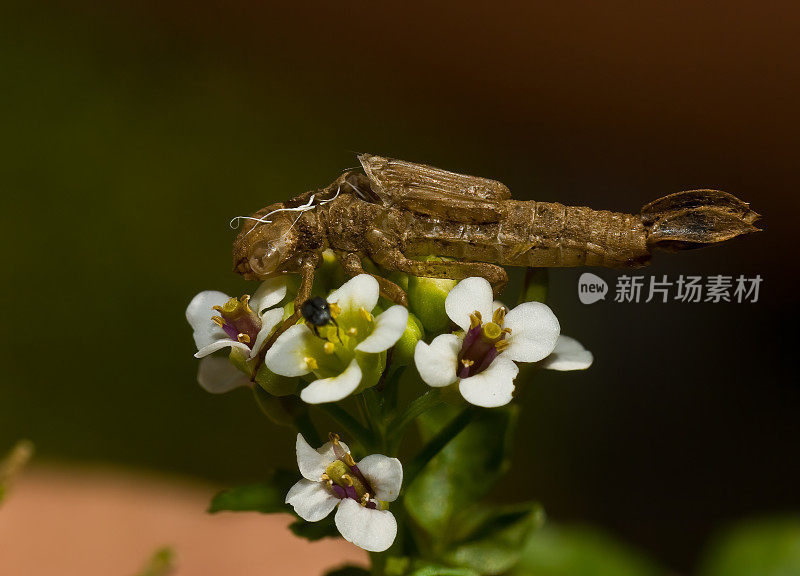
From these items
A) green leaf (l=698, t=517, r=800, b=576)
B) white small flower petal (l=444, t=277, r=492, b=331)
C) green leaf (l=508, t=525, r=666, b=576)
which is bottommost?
green leaf (l=508, t=525, r=666, b=576)

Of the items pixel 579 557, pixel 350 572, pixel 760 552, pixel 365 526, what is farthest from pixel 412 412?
pixel 760 552

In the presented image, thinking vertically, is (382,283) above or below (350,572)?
above

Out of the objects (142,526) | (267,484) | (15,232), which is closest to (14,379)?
(15,232)

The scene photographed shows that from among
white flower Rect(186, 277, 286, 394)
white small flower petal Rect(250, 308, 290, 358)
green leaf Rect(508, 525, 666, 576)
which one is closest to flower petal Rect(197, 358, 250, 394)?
white flower Rect(186, 277, 286, 394)

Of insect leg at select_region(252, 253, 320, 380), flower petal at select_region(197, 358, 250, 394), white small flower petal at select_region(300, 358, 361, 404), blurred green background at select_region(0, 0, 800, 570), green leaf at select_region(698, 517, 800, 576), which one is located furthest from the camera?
blurred green background at select_region(0, 0, 800, 570)

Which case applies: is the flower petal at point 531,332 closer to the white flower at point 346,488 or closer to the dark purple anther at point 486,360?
the dark purple anther at point 486,360

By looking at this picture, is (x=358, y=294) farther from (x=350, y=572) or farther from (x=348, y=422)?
(x=350, y=572)

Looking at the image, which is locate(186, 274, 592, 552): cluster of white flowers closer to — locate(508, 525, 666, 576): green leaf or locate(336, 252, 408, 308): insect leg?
locate(336, 252, 408, 308): insect leg

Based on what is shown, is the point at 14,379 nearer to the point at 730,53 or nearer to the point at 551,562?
the point at 551,562
